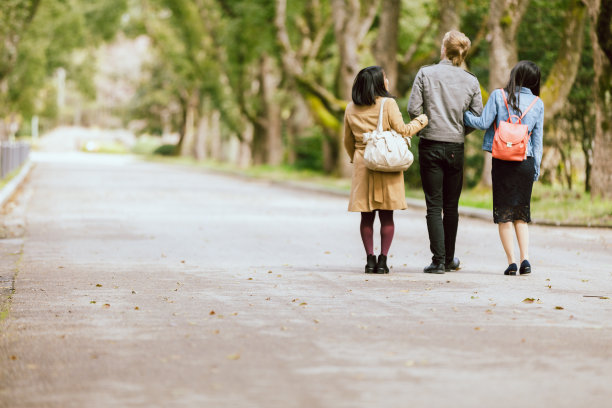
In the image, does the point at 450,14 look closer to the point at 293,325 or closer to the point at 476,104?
the point at 476,104

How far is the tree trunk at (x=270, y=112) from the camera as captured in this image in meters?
42.0

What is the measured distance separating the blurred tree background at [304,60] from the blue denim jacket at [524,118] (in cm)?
792

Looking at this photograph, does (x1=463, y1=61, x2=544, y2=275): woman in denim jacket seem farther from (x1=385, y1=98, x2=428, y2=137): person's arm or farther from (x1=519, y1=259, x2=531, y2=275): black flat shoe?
(x1=385, y1=98, x2=428, y2=137): person's arm

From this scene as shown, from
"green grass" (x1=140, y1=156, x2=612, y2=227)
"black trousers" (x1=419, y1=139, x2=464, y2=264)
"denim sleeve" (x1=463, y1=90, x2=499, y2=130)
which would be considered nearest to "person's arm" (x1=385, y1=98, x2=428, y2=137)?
"black trousers" (x1=419, y1=139, x2=464, y2=264)

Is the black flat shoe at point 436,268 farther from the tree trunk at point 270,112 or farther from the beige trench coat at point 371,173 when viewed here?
the tree trunk at point 270,112

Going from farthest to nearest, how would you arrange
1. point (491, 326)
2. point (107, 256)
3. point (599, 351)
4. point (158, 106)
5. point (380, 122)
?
point (158, 106) → point (107, 256) → point (380, 122) → point (491, 326) → point (599, 351)

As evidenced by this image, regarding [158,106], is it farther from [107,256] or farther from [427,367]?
[427,367]

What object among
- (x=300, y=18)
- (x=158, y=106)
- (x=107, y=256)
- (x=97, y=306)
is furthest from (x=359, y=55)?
(x=158, y=106)

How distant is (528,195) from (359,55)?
20.5 metres

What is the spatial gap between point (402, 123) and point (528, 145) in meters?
1.22

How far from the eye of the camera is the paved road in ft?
16.8

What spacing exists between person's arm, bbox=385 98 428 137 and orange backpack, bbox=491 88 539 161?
734mm

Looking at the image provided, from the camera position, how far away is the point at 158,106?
7638 cm

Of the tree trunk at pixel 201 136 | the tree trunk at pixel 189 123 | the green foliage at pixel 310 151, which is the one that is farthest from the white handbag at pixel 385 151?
the tree trunk at pixel 189 123
